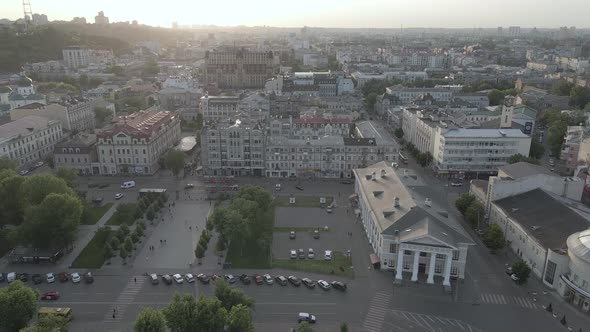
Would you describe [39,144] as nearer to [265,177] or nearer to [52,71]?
[265,177]

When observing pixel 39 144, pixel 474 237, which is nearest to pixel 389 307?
pixel 474 237

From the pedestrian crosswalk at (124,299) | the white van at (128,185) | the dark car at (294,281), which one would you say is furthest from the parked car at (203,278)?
the white van at (128,185)

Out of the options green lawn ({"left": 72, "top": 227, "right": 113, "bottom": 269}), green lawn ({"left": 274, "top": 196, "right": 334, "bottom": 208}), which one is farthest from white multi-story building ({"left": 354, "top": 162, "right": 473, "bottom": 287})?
green lawn ({"left": 72, "top": 227, "right": 113, "bottom": 269})

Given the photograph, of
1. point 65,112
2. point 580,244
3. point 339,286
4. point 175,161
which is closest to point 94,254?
point 175,161

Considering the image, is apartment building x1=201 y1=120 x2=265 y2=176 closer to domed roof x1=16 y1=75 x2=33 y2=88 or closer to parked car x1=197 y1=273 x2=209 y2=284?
parked car x1=197 y1=273 x2=209 y2=284

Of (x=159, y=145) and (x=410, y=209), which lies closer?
(x=410, y=209)

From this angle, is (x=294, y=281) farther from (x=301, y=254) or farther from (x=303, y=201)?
(x=303, y=201)
